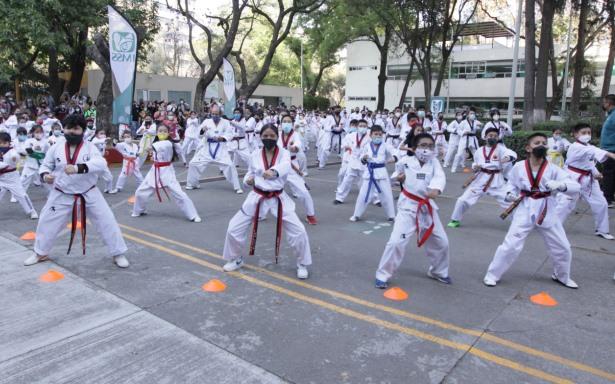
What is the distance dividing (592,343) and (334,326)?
210 cm

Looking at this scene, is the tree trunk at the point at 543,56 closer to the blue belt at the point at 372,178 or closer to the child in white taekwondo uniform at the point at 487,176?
the child in white taekwondo uniform at the point at 487,176

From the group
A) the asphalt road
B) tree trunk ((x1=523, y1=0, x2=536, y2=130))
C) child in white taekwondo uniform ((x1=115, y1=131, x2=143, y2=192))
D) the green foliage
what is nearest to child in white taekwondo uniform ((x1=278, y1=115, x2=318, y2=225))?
the asphalt road

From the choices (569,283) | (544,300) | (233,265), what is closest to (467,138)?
(569,283)

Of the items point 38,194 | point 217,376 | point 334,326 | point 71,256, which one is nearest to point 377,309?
point 334,326

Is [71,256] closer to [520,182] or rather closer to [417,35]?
[520,182]

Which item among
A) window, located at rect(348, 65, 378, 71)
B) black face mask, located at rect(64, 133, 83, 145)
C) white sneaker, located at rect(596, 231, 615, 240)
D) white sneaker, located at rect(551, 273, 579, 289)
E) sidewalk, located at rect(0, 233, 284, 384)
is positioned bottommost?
sidewalk, located at rect(0, 233, 284, 384)

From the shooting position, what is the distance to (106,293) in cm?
492

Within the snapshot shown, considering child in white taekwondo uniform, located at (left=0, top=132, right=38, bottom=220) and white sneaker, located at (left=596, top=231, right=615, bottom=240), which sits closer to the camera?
white sneaker, located at (left=596, top=231, right=615, bottom=240)

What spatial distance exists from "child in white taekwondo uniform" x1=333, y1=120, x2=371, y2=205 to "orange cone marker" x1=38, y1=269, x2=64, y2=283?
5556mm

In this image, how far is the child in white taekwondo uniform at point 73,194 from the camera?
5520 millimetres

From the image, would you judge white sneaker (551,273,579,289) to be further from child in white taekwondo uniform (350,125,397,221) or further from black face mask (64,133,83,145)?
black face mask (64,133,83,145)

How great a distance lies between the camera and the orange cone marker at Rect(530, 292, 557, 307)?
16.1 ft

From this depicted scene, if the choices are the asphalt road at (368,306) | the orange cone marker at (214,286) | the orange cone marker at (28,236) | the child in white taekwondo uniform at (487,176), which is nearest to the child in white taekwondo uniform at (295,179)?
the asphalt road at (368,306)

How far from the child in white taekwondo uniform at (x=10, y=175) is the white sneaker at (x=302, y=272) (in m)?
4.88
